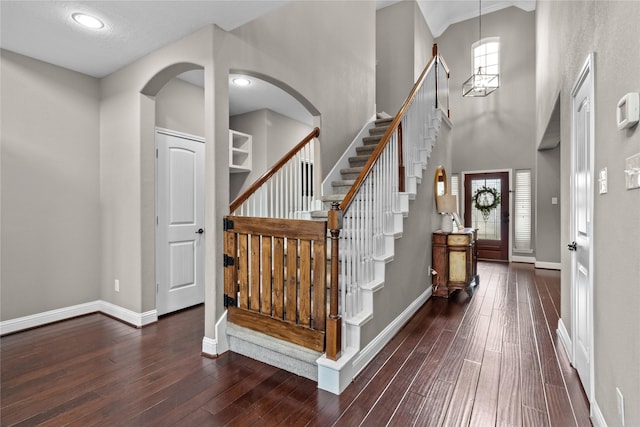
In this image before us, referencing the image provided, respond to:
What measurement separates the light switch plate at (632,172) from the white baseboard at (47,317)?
15.1 feet

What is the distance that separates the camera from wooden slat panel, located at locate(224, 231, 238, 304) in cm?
271

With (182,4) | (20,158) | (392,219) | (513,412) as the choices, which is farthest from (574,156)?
(20,158)

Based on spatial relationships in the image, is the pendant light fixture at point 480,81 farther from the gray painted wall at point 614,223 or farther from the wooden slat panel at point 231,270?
the wooden slat panel at point 231,270

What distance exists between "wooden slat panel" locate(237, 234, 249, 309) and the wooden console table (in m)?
2.65

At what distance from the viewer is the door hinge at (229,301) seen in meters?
2.71

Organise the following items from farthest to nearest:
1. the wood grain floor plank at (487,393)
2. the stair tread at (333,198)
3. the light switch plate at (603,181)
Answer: the stair tread at (333,198) → the wood grain floor plank at (487,393) → the light switch plate at (603,181)

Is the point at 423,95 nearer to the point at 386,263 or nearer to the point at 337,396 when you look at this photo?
the point at 386,263

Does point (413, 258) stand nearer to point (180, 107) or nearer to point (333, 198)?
point (333, 198)

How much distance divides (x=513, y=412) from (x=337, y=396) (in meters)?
1.03

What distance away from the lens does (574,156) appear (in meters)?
2.42

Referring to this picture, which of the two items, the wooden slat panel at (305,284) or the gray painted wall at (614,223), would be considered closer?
the gray painted wall at (614,223)

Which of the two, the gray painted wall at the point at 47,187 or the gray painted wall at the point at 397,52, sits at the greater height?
the gray painted wall at the point at 397,52

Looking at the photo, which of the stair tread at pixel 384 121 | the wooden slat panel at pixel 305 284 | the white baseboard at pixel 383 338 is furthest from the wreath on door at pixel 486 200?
the wooden slat panel at pixel 305 284

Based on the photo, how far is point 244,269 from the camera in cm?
270
